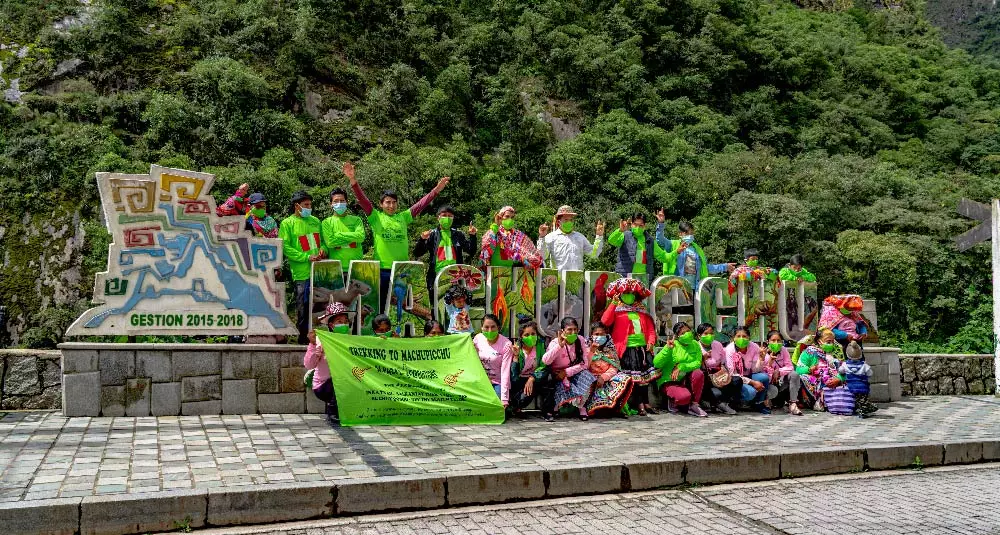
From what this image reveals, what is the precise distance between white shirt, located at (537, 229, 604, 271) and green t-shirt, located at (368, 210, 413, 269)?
2.37 metres

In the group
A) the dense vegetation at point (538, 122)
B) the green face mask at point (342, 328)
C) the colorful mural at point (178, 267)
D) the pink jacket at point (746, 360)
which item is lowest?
the pink jacket at point (746, 360)

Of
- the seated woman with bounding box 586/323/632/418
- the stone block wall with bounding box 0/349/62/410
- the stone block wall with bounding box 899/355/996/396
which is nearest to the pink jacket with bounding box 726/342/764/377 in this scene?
the seated woman with bounding box 586/323/632/418

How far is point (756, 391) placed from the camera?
10.5m

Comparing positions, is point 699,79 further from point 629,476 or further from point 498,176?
point 629,476

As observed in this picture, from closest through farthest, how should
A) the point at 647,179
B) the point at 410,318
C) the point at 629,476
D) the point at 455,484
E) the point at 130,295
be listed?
the point at 455,484 < the point at 629,476 < the point at 130,295 < the point at 410,318 < the point at 647,179

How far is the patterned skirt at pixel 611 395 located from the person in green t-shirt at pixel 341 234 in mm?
3633

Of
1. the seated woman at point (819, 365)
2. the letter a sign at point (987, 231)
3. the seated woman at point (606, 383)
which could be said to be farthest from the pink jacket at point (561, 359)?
the letter a sign at point (987, 231)

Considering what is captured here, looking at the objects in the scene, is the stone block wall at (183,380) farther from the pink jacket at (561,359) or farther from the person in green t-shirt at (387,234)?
the pink jacket at (561,359)

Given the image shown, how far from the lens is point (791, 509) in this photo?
604cm

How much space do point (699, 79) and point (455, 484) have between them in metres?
37.2

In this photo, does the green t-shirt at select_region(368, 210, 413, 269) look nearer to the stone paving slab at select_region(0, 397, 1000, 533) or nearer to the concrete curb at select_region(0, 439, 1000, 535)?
the stone paving slab at select_region(0, 397, 1000, 533)

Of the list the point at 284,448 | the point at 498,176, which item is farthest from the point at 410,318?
the point at 498,176

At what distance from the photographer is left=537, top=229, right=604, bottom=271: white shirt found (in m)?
11.4

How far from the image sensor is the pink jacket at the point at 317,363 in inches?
336
